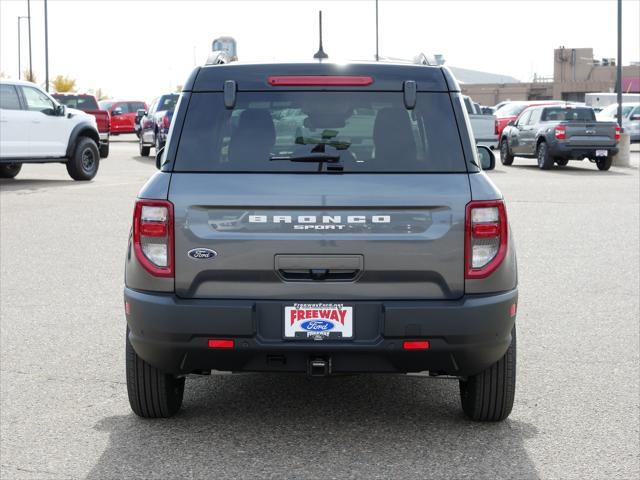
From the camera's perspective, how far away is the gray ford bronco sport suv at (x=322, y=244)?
16.0ft

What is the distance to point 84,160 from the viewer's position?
77.9 ft

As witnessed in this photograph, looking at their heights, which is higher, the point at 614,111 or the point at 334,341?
the point at 614,111

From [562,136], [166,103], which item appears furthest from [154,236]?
[166,103]

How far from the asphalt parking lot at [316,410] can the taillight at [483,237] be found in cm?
87

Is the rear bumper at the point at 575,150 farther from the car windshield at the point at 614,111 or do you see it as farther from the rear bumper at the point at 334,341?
the rear bumper at the point at 334,341

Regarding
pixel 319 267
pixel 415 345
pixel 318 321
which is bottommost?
pixel 415 345

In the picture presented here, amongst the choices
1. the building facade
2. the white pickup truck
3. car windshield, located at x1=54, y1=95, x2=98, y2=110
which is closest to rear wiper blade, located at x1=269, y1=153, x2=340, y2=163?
the white pickup truck

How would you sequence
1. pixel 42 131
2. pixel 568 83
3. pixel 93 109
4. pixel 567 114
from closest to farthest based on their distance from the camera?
pixel 42 131 → pixel 567 114 → pixel 93 109 → pixel 568 83

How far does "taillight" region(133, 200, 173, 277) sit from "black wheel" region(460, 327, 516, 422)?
1.65 meters

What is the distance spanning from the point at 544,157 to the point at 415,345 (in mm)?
23913

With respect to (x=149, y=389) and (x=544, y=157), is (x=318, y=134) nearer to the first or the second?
(x=149, y=389)

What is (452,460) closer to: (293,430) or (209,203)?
(293,430)

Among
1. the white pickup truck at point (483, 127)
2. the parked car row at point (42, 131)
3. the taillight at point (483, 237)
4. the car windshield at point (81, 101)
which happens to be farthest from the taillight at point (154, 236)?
the car windshield at point (81, 101)

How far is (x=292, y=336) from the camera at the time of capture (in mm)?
4895
